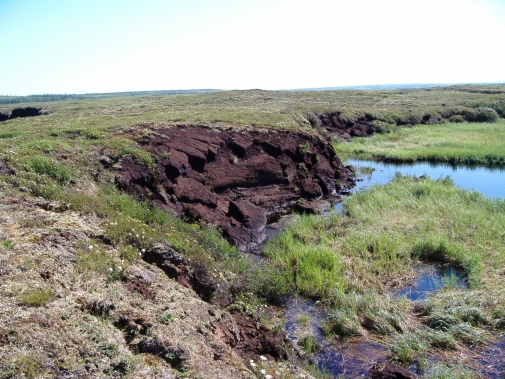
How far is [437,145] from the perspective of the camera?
3606 centimetres

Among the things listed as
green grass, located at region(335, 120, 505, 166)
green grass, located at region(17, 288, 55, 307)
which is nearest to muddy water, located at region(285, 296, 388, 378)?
green grass, located at region(17, 288, 55, 307)

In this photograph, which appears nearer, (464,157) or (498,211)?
(498,211)

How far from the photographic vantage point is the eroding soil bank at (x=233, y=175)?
1638 centimetres

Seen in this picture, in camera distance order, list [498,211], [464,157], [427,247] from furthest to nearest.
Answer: [464,157], [498,211], [427,247]

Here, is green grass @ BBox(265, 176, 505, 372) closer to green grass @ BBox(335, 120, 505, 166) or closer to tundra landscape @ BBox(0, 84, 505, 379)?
tundra landscape @ BBox(0, 84, 505, 379)

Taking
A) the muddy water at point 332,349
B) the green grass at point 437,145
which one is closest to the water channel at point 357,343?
the muddy water at point 332,349

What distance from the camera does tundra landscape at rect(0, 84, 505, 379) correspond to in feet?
22.5

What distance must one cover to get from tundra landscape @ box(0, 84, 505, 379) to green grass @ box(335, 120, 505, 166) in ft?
31.4

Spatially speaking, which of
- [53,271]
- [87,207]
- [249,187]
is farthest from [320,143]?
[53,271]

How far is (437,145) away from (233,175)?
23.2 m

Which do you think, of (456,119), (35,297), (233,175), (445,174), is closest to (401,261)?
(233,175)

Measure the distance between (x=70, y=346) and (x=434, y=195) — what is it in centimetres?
1876

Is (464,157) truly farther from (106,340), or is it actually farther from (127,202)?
(106,340)

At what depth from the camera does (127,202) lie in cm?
1272
